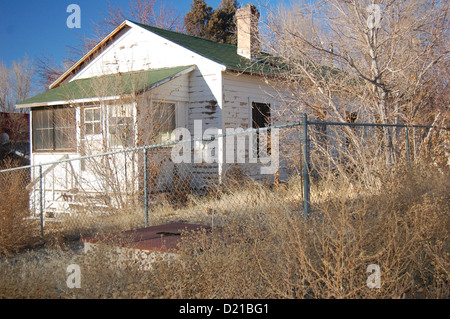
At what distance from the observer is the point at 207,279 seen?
3.67 meters

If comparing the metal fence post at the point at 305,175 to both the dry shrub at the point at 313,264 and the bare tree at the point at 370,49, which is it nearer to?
the dry shrub at the point at 313,264

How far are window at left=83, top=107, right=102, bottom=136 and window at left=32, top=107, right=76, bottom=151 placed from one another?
0.42 metres

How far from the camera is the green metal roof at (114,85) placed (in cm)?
977

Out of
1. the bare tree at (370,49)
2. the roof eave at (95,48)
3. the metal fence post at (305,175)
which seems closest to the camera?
the metal fence post at (305,175)

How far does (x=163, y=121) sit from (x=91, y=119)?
1982mm

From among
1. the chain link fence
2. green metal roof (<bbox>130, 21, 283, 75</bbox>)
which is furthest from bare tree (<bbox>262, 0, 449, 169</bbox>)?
green metal roof (<bbox>130, 21, 283, 75</bbox>)

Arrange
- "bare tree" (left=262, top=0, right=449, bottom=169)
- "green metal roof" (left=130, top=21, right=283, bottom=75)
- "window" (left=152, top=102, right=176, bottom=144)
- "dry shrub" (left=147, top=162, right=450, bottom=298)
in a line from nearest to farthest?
"dry shrub" (left=147, top=162, right=450, bottom=298) → "bare tree" (left=262, top=0, right=449, bottom=169) → "window" (left=152, top=102, right=176, bottom=144) → "green metal roof" (left=130, top=21, right=283, bottom=75)

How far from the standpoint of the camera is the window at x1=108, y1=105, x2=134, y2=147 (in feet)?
31.6

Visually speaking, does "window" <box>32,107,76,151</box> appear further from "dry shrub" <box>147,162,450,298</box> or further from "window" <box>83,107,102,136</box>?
"dry shrub" <box>147,162,450,298</box>

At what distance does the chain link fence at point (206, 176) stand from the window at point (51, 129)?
759mm

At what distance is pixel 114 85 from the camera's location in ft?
33.6

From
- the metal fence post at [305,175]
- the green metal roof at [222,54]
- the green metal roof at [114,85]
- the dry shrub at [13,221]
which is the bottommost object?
the dry shrub at [13,221]

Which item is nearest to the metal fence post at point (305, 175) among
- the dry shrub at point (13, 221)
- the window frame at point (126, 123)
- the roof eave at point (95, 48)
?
the dry shrub at point (13, 221)
